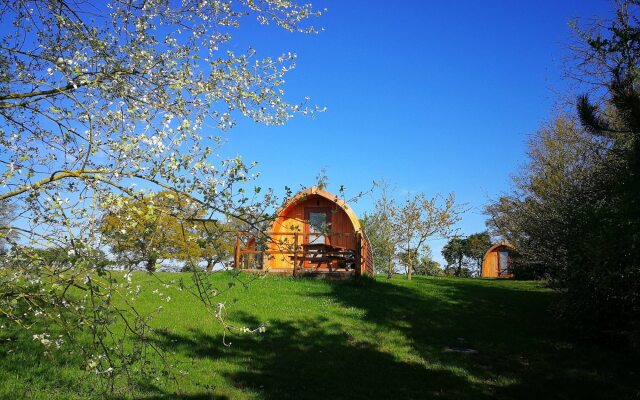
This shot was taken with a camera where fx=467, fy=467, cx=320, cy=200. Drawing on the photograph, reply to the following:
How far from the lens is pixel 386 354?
9.30m

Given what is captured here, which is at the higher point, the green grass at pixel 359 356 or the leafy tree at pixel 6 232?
the leafy tree at pixel 6 232

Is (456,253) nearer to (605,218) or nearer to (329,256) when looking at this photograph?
(329,256)

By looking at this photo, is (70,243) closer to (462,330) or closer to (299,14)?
(299,14)

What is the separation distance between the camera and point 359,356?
9.09m

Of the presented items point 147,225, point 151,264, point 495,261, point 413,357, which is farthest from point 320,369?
point 495,261

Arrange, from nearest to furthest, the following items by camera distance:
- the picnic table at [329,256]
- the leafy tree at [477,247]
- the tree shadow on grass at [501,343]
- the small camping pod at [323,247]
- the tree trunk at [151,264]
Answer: the tree trunk at [151,264], the tree shadow on grass at [501,343], the small camping pod at [323,247], the picnic table at [329,256], the leafy tree at [477,247]

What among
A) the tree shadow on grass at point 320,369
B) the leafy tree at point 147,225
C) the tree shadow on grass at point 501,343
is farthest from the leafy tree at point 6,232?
the tree shadow on grass at point 501,343

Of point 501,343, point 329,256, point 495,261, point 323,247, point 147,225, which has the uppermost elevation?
point 323,247

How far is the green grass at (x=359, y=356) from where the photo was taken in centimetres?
703

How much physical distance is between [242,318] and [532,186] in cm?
1332

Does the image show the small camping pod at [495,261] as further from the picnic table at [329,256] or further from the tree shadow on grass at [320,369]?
the tree shadow on grass at [320,369]

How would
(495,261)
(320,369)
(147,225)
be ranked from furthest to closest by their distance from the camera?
(495,261) < (320,369) < (147,225)

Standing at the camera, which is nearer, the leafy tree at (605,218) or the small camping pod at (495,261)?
the leafy tree at (605,218)

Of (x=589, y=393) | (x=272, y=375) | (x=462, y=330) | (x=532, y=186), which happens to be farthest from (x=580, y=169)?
(x=272, y=375)
